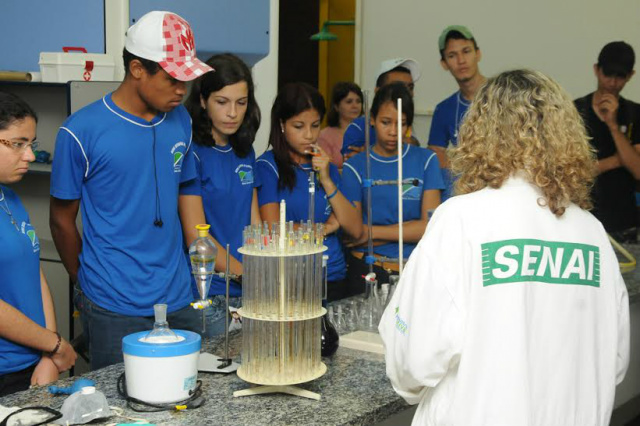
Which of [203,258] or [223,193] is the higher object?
[223,193]

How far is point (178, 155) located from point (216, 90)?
1.02ft

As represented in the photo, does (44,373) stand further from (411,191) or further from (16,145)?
(411,191)

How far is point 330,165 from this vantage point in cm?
317

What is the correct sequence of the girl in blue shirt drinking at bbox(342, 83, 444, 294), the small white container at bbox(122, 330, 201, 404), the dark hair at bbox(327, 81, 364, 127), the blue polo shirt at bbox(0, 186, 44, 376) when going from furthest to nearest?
the dark hair at bbox(327, 81, 364, 127), the girl in blue shirt drinking at bbox(342, 83, 444, 294), the blue polo shirt at bbox(0, 186, 44, 376), the small white container at bbox(122, 330, 201, 404)

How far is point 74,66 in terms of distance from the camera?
3.10m

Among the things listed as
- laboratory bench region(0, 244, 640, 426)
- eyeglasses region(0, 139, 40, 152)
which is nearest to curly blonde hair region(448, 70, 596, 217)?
laboratory bench region(0, 244, 640, 426)

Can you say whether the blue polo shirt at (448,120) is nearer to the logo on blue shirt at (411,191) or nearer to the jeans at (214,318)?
the logo on blue shirt at (411,191)

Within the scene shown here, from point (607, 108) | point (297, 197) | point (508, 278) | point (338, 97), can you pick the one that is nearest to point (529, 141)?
point (508, 278)

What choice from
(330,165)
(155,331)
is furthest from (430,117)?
(155,331)

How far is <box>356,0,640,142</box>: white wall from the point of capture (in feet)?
13.4

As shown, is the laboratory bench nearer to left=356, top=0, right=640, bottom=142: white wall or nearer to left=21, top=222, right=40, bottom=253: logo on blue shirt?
left=21, top=222, right=40, bottom=253: logo on blue shirt

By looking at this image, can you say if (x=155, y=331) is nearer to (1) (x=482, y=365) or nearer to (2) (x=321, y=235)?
(2) (x=321, y=235)

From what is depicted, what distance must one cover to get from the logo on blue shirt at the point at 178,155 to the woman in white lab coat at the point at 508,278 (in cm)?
110

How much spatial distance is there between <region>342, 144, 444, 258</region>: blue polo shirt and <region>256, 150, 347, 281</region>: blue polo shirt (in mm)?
258
